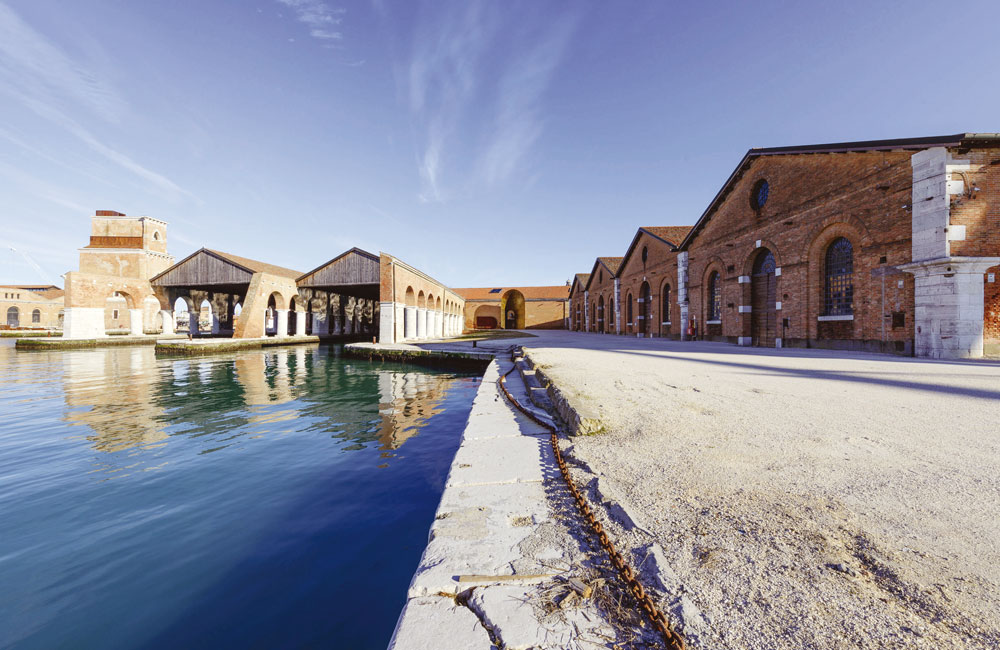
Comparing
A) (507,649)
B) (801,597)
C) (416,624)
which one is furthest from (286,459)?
(801,597)

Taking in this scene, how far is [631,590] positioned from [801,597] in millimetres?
634

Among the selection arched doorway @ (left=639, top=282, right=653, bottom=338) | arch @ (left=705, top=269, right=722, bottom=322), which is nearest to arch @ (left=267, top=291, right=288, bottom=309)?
arched doorway @ (left=639, top=282, right=653, bottom=338)

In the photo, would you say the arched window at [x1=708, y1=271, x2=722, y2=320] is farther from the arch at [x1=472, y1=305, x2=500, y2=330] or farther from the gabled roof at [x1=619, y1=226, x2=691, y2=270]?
the arch at [x1=472, y1=305, x2=500, y2=330]

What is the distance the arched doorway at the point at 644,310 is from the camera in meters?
28.4

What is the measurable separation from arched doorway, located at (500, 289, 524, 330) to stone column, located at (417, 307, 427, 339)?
27.9 m

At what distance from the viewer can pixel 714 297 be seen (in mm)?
20469

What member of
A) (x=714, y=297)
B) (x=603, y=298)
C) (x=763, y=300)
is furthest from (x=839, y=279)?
(x=603, y=298)

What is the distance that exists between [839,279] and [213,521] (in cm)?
1824

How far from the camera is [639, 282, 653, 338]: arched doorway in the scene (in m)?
28.4

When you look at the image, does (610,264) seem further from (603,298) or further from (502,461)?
(502,461)

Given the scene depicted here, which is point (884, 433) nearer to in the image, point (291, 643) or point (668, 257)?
point (291, 643)

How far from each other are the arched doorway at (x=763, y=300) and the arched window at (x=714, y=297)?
2.08 meters

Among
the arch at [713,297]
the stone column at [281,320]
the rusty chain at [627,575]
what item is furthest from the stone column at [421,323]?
the rusty chain at [627,575]

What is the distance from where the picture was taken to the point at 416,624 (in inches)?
56.7
